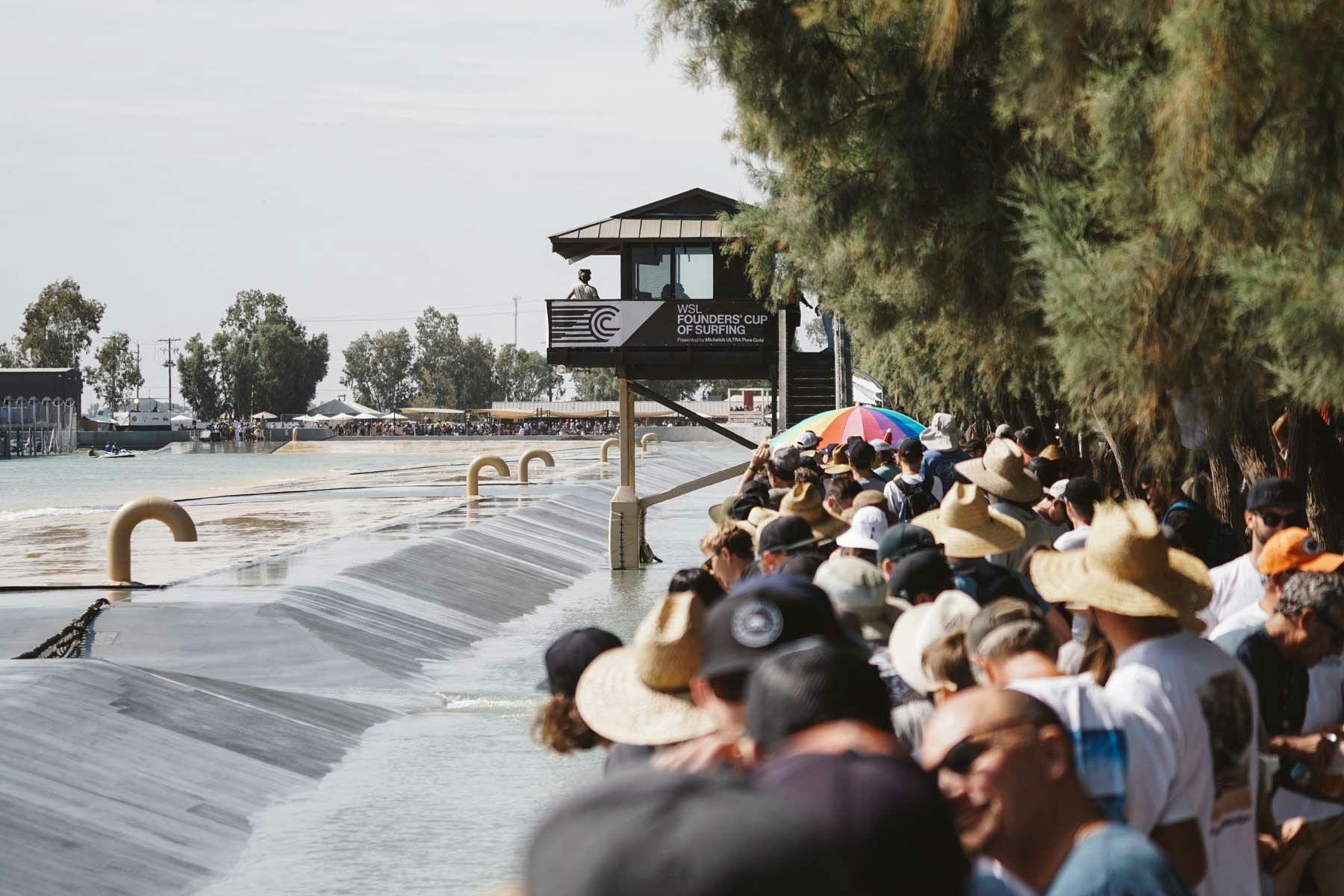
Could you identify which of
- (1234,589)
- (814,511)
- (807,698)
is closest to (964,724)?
(807,698)

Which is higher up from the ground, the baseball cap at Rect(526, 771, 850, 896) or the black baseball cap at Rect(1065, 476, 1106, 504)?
the baseball cap at Rect(526, 771, 850, 896)

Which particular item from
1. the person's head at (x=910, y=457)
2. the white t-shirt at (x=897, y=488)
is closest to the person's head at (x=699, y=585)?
the white t-shirt at (x=897, y=488)

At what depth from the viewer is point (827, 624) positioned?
336 cm

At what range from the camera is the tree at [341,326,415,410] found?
595 ft

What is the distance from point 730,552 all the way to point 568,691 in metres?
2.74

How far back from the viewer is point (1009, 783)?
286 cm

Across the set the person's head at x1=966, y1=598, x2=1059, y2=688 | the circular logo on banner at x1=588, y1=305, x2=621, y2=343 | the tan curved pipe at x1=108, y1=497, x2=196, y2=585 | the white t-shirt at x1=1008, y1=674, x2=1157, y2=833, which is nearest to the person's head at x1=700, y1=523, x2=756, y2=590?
the person's head at x1=966, y1=598, x2=1059, y2=688

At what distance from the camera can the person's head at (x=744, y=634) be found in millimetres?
3201

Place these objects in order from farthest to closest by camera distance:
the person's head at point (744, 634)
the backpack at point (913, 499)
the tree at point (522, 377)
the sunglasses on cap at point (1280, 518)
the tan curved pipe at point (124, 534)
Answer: the tree at point (522, 377) → the tan curved pipe at point (124, 534) → the backpack at point (913, 499) → the sunglasses on cap at point (1280, 518) → the person's head at point (744, 634)

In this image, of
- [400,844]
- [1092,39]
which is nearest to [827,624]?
[1092,39]

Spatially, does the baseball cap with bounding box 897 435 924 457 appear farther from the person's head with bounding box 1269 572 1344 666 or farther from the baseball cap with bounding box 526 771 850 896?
the baseball cap with bounding box 526 771 850 896

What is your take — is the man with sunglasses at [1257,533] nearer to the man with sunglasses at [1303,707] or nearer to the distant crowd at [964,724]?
the distant crowd at [964,724]

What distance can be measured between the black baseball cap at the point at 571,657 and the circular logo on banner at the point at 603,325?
24317 millimetres

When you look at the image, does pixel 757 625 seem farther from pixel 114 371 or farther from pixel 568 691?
pixel 114 371
